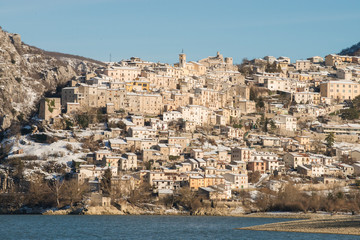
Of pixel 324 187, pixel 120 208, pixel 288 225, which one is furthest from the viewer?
pixel 324 187

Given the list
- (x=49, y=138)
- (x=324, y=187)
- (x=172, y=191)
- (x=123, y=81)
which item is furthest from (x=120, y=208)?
(x=123, y=81)

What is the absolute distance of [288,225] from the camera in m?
52.0

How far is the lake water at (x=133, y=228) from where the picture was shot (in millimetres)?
47000

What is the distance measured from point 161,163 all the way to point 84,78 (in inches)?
839

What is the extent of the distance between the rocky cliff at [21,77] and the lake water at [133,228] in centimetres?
2442

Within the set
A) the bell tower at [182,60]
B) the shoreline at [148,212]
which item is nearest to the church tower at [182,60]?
the bell tower at [182,60]

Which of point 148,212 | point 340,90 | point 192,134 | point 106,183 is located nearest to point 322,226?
point 148,212

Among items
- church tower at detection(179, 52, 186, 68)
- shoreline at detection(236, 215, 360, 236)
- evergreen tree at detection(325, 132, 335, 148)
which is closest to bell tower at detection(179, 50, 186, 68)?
church tower at detection(179, 52, 186, 68)

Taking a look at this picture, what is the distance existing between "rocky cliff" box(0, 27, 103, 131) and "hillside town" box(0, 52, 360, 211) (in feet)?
14.7

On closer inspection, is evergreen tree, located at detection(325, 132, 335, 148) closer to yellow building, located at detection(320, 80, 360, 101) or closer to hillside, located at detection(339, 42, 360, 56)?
yellow building, located at detection(320, 80, 360, 101)

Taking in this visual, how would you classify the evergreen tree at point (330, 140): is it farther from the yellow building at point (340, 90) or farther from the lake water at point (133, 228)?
A: the lake water at point (133, 228)

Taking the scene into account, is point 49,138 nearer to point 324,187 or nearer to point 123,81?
point 123,81

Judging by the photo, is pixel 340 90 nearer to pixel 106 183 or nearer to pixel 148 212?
pixel 148 212

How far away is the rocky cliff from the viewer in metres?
82.2
